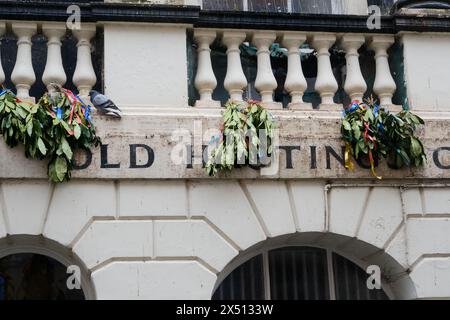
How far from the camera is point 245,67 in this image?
9.93 metres

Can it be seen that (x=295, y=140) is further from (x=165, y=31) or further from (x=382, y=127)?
(x=165, y=31)

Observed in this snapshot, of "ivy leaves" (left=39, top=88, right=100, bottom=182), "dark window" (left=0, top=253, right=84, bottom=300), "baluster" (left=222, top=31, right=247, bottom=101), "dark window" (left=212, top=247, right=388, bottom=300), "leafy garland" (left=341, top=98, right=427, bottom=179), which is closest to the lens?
"ivy leaves" (left=39, top=88, right=100, bottom=182)

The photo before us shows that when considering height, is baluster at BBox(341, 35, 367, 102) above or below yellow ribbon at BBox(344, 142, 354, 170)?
above

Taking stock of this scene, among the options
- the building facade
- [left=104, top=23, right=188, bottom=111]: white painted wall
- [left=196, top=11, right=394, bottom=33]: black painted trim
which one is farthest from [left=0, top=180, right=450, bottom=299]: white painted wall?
[left=196, top=11, right=394, bottom=33]: black painted trim

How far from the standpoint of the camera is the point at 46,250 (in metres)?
9.12

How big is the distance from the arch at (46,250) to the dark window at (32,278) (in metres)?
0.13

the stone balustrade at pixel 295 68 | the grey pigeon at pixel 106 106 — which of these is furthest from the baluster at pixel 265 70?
the grey pigeon at pixel 106 106

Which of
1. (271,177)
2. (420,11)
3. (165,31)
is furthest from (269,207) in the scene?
(420,11)

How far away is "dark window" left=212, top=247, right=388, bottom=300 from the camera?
964 centimetres

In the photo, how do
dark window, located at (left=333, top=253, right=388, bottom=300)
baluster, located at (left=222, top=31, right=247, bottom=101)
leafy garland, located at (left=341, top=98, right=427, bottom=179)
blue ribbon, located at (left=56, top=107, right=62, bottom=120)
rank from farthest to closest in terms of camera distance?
dark window, located at (left=333, top=253, right=388, bottom=300), baluster, located at (left=222, top=31, right=247, bottom=101), leafy garland, located at (left=341, top=98, right=427, bottom=179), blue ribbon, located at (left=56, top=107, right=62, bottom=120)

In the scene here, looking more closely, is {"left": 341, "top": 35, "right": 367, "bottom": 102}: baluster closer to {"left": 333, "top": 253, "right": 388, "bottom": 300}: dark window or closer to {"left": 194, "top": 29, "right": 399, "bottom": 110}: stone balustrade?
{"left": 194, "top": 29, "right": 399, "bottom": 110}: stone balustrade

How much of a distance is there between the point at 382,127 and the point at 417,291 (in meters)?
1.68

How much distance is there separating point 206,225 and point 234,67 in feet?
5.72

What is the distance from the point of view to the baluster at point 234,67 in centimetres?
940
